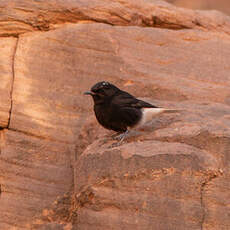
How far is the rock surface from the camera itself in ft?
20.3

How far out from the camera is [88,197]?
646cm

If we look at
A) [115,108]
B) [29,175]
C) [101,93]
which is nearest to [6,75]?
[29,175]

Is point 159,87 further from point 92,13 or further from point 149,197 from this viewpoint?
point 149,197

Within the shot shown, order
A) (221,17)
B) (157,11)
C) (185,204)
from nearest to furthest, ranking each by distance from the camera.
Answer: (185,204)
(157,11)
(221,17)

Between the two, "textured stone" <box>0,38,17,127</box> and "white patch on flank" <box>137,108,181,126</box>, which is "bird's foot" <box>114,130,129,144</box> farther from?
"textured stone" <box>0,38,17,127</box>

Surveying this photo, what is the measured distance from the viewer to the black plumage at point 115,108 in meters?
7.41

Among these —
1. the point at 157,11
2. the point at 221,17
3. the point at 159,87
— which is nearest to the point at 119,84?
the point at 159,87

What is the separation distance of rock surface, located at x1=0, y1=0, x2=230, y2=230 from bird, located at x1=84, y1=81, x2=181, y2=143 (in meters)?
0.18

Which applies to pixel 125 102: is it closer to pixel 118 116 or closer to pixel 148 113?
pixel 118 116

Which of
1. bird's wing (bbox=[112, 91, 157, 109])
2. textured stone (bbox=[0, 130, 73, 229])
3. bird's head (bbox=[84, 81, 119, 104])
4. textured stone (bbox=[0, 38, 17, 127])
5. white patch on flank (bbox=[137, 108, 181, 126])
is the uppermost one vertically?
bird's head (bbox=[84, 81, 119, 104])

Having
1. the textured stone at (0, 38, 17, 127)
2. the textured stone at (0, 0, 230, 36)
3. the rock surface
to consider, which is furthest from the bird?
the textured stone at (0, 0, 230, 36)

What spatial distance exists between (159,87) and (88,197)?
3.38m

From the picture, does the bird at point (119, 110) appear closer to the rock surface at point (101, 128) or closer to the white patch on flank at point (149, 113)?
the white patch on flank at point (149, 113)

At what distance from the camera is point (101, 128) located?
852 cm
